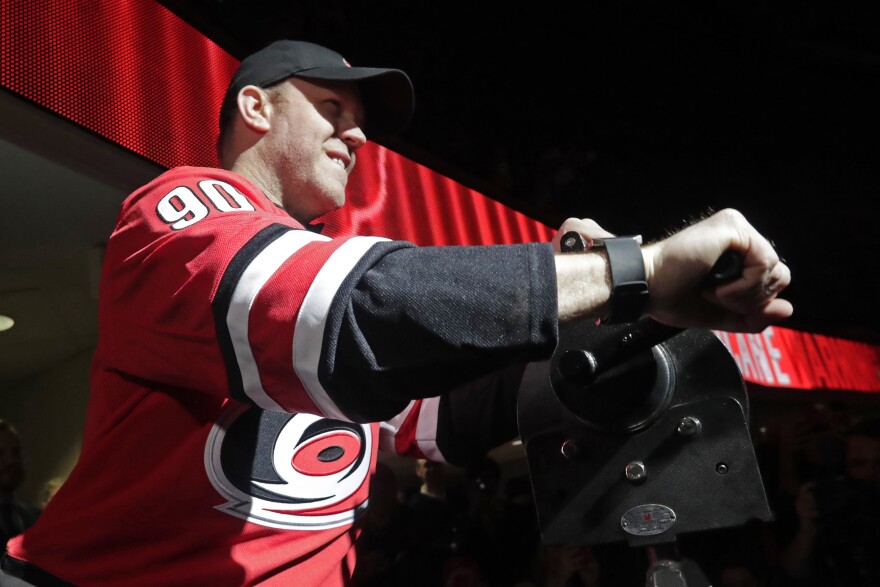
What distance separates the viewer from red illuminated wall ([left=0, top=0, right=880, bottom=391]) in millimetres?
1273

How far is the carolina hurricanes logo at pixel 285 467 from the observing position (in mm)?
880

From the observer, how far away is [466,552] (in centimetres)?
271

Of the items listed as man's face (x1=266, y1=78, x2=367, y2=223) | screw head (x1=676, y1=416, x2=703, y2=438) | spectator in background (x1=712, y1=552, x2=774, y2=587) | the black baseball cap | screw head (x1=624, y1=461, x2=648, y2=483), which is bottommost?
spectator in background (x1=712, y1=552, x2=774, y2=587)

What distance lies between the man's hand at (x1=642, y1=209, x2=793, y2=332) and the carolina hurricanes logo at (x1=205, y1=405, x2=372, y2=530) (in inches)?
19.7

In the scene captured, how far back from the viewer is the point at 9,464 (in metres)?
2.29

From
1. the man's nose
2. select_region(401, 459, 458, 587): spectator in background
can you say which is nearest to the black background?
select_region(401, 459, 458, 587): spectator in background

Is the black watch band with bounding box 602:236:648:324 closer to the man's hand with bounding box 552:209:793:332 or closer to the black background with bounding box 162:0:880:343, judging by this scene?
the man's hand with bounding box 552:209:793:332

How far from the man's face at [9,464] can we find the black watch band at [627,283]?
2.23 metres

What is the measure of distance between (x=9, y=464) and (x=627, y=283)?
7.46 ft

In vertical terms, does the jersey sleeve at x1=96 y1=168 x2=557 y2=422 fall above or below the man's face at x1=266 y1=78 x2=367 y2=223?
below

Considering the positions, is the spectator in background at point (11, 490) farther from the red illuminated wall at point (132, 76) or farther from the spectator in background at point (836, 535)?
the spectator in background at point (836, 535)

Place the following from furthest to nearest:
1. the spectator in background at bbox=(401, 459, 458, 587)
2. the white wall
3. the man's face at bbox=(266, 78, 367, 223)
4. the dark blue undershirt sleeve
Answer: the white wall → the spectator in background at bbox=(401, 459, 458, 587) → the man's face at bbox=(266, 78, 367, 223) → the dark blue undershirt sleeve

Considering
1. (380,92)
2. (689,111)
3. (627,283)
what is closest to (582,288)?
(627,283)

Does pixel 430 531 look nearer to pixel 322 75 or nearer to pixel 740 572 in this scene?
pixel 740 572
